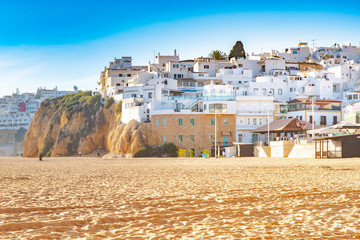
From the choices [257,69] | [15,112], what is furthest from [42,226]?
[15,112]

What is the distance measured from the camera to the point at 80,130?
6631 centimetres

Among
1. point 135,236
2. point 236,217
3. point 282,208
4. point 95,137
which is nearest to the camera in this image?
point 135,236

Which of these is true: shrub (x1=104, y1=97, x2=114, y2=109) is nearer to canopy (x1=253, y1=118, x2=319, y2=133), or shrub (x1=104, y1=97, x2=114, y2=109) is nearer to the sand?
canopy (x1=253, y1=118, x2=319, y2=133)

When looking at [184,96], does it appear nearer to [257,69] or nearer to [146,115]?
[146,115]

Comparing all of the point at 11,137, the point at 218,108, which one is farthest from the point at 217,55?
the point at 11,137

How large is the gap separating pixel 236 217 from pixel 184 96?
50548mm

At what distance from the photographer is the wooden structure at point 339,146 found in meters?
31.9

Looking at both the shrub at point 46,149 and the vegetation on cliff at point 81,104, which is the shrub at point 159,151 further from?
the shrub at point 46,149

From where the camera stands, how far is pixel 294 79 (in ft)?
222

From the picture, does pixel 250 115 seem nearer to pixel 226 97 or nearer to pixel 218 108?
pixel 226 97

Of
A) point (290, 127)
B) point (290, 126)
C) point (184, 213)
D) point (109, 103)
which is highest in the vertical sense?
point (109, 103)

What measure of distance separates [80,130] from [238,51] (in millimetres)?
42116

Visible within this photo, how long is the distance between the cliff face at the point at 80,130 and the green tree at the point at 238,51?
33859 millimetres

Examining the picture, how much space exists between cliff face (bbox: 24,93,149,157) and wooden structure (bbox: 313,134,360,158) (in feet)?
83.9
